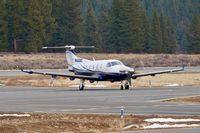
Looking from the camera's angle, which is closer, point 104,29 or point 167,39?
point 104,29

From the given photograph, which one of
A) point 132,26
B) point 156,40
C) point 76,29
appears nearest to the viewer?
point 76,29

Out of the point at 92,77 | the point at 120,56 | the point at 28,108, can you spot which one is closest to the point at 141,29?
the point at 120,56

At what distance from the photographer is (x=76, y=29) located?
120 metres

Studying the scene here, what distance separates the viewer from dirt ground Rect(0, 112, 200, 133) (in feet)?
86.0

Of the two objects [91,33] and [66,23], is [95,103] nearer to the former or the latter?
[66,23]

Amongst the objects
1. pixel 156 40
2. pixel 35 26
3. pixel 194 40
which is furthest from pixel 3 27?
pixel 194 40

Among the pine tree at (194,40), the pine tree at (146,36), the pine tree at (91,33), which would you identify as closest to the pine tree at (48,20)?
the pine tree at (91,33)

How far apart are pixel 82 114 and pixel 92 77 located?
74.9 feet

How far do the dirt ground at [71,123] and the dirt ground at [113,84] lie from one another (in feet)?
97.6

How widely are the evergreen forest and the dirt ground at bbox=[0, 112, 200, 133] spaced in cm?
7698

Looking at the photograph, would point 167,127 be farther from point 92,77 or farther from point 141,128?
point 92,77

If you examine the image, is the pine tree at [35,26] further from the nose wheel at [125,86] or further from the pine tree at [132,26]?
the nose wheel at [125,86]

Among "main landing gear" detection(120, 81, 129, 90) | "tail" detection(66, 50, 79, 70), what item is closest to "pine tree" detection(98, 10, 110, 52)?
"tail" detection(66, 50, 79, 70)

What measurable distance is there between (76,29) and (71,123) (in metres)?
92.5
